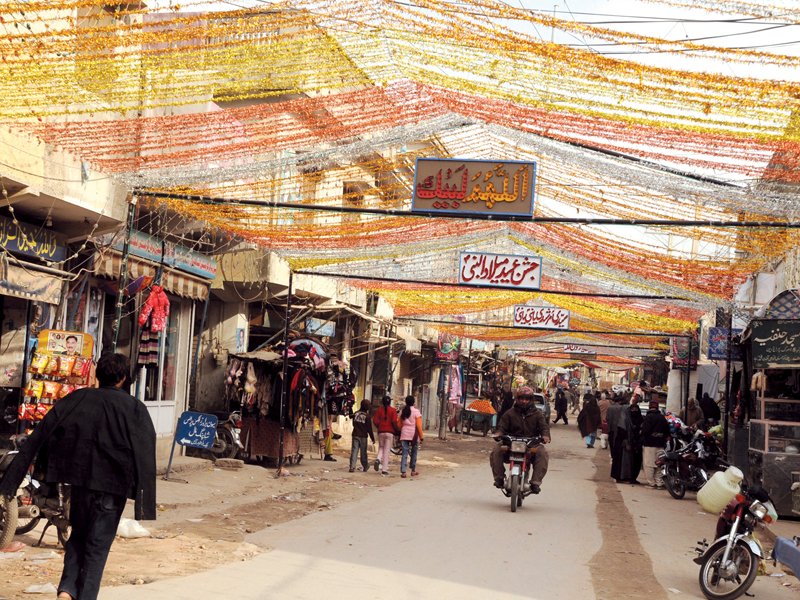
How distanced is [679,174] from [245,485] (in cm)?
865

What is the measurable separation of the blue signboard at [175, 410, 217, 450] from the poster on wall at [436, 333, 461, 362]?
20119mm

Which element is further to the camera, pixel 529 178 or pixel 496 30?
pixel 529 178

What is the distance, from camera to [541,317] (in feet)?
85.4

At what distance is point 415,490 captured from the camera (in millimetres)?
17047

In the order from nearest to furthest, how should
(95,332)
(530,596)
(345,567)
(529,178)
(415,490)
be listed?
(530,596), (345,567), (529,178), (95,332), (415,490)

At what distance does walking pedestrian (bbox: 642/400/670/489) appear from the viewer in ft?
66.4

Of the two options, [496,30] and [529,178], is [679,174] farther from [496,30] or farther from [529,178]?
[496,30]

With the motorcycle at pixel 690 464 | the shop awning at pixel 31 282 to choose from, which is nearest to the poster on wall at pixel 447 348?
the motorcycle at pixel 690 464

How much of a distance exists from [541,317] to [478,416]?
1332 cm

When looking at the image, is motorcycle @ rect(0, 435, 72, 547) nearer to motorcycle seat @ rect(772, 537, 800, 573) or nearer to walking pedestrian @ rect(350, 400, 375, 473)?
motorcycle seat @ rect(772, 537, 800, 573)

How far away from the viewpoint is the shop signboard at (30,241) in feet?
40.5

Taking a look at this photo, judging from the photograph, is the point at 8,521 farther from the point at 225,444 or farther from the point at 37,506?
the point at 225,444

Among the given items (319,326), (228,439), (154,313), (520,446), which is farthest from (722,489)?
(319,326)

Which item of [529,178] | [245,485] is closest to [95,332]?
[245,485]
